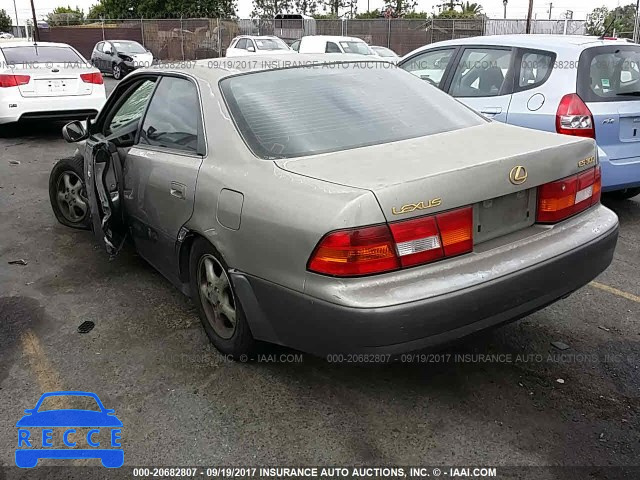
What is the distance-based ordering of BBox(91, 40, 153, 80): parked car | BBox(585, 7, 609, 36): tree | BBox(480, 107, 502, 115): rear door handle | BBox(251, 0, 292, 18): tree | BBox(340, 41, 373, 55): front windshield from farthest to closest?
1. BBox(251, 0, 292, 18): tree
2. BBox(585, 7, 609, 36): tree
3. BBox(91, 40, 153, 80): parked car
4. BBox(340, 41, 373, 55): front windshield
5. BBox(480, 107, 502, 115): rear door handle

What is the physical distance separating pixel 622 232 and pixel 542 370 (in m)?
2.68

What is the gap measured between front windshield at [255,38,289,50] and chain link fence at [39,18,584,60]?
31.3 feet

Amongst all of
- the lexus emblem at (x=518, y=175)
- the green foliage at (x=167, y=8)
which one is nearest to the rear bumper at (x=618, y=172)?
the lexus emblem at (x=518, y=175)

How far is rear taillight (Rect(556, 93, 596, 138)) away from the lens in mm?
4941

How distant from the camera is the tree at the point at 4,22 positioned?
180 feet

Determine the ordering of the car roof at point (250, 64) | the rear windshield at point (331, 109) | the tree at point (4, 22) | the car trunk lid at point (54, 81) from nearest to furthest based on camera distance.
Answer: the rear windshield at point (331, 109) < the car roof at point (250, 64) < the car trunk lid at point (54, 81) < the tree at point (4, 22)

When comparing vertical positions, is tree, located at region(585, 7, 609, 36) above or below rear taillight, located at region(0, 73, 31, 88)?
above

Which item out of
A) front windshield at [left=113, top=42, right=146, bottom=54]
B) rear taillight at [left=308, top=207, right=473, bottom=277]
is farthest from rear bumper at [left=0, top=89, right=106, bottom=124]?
front windshield at [left=113, top=42, right=146, bottom=54]

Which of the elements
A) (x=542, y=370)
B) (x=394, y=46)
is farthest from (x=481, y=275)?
(x=394, y=46)

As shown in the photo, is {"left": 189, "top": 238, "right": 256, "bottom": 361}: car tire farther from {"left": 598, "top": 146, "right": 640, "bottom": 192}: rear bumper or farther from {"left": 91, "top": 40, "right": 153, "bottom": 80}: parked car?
{"left": 91, "top": 40, "right": 153, "bottom": 80}: parked car

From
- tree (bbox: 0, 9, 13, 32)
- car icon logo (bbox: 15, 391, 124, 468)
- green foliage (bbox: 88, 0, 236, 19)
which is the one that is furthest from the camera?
tree (bbox: 0, 9, 13, 32)

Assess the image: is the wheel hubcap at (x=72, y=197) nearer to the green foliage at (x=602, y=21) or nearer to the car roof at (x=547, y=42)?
the car roof at (x=547, y=42)

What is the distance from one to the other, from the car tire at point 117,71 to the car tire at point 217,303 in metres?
20.5

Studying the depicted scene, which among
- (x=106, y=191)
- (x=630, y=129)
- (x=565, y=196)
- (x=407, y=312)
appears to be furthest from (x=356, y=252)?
(x=630, y=129)
